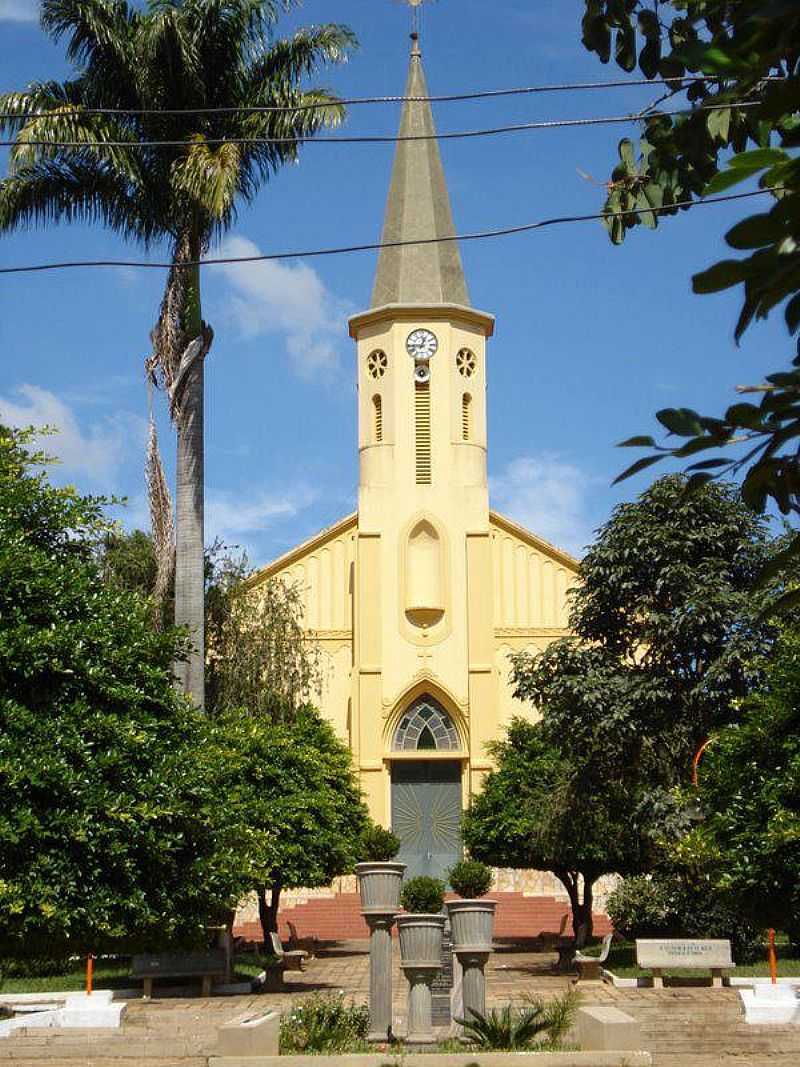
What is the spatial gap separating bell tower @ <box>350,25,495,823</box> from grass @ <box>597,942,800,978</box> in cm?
1236

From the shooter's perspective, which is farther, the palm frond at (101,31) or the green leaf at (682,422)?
the palm frond at (101,31)

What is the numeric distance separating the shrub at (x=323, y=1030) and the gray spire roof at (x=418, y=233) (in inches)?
1091

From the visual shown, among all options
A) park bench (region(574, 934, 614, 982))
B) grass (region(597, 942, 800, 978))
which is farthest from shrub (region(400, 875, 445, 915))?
park bench (region(574, 934, 614, 982))

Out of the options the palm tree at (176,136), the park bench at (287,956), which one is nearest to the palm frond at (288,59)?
the palm tree at (176,136)

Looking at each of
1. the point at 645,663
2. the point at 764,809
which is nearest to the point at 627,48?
the point at 764,809

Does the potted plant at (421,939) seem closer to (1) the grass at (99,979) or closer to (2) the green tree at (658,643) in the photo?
(1) the grass at (99,979)

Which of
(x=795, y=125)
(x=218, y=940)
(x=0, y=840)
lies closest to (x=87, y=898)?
(x=0, y=840)

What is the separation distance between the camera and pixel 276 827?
82.4 feet

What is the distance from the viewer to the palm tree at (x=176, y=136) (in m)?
23.0

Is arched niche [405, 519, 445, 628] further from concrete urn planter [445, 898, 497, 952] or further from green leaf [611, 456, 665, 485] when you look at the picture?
green leaf [611, 456, 665, 485]

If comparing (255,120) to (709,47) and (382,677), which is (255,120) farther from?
(709,47)

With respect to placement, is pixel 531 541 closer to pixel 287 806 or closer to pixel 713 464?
pixel 287 806

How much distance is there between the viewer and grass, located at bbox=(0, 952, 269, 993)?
2217cm

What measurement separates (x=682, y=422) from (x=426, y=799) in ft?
119
